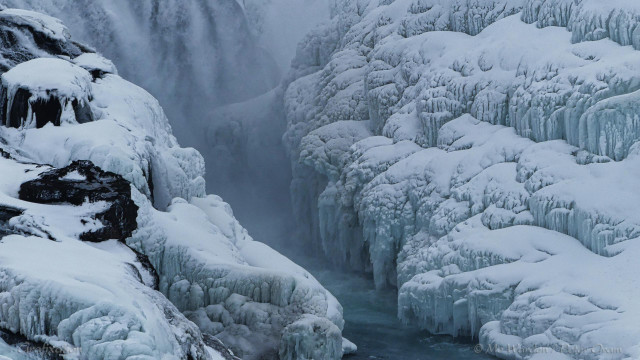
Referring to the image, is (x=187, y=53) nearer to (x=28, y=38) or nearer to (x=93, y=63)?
(x=93, y=63)

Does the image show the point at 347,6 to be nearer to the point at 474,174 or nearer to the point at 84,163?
the point at 474,174

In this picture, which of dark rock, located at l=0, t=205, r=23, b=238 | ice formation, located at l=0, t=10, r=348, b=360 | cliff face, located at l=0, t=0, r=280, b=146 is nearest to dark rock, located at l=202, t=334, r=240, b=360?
ice formation, located at l=0, t=10, r=348, b=360

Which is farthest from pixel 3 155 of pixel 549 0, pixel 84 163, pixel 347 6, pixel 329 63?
pixel 347 6

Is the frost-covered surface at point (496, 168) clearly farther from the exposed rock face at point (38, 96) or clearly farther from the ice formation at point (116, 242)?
the exposed rock face at point (38, 96)

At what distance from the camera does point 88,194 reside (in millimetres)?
11844

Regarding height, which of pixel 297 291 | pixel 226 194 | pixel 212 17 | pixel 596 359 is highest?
pixel 212 17

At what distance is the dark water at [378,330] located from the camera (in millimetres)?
18531

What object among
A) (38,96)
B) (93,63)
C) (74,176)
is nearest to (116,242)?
(74,176)

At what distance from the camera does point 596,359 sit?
48.2ft

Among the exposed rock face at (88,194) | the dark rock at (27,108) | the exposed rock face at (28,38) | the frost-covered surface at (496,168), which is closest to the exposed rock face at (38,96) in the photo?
the dark rock at (27,108)

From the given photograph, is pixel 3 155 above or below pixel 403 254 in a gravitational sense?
above

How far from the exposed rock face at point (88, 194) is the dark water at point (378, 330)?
301 inches

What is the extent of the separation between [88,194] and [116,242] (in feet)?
2.34

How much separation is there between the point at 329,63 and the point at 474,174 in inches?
380
